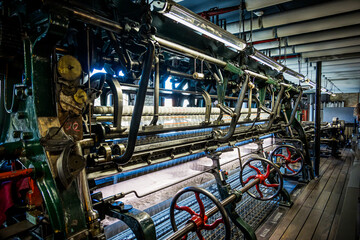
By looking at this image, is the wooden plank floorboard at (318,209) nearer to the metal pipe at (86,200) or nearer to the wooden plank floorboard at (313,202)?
the wooden plank floorboard at (313,202)

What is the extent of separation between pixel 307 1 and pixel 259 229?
4177mm

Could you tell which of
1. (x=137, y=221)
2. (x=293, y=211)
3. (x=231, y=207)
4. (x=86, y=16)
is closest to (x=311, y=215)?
(x=293, y=211)

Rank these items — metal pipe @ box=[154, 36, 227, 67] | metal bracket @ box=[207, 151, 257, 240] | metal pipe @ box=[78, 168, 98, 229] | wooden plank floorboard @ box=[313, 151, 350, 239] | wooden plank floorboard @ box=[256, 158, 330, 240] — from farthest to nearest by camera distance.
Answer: wooden plank floorboard @ box=[313, 151, 350, 239]
wooden plank floorboard @ box=[256, 158, 330, 240]
metal bracket @ box=[207, 151, 257, 240]
metal pipe @ box=[154, 36, 227, 67]
metal pipe @ box=[78, 168, 98, 229]

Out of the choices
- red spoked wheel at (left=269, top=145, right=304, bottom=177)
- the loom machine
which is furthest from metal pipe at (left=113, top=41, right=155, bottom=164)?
red spoked wheel at (left=269, top=145, right=304, bottom=177)

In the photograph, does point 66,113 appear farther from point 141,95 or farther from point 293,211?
point 293,211

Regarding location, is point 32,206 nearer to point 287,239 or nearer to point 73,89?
point 73,89

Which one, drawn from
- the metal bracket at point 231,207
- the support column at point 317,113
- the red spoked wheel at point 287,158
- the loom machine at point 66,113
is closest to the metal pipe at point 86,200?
the loom machine at point 66,113

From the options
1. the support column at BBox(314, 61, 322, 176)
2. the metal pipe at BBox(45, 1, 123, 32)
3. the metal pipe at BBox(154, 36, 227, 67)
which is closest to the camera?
the metal pipe at BBox(45, 1, 123, 32)

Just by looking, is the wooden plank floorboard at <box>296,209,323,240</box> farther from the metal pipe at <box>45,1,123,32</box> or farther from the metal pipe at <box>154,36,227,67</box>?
the metal pipe at <box>45,1,123,32</box>

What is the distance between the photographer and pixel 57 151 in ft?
4.33

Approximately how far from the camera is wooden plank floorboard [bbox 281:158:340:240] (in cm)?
337

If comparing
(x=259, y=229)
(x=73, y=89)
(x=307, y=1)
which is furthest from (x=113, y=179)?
(x=307, y=1)

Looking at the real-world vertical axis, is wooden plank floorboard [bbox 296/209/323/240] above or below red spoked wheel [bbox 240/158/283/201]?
below

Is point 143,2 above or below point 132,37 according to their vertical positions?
above
